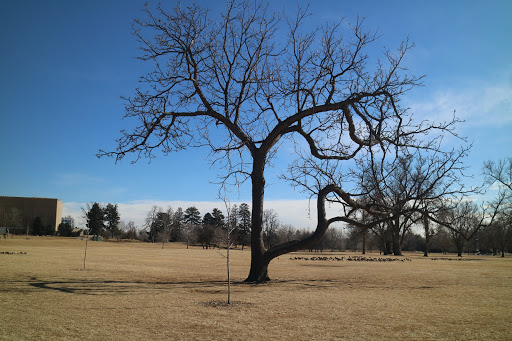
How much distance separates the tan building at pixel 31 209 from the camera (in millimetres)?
85438

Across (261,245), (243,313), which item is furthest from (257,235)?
(243,313)

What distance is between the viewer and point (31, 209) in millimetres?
89125

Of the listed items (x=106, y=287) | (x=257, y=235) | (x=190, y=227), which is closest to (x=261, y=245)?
(x=257, y=235)

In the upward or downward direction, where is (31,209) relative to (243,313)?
upward

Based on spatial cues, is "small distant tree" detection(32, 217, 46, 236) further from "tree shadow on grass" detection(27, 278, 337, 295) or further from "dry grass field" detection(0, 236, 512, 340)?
"dry grass field" detection(0, 236, 512, 340)

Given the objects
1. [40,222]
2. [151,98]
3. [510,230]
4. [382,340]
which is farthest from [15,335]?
[40,222]

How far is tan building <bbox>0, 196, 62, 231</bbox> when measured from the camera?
280 feet

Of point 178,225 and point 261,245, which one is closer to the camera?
point 261,245

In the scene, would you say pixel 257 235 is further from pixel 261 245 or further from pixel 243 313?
pixel 243 313

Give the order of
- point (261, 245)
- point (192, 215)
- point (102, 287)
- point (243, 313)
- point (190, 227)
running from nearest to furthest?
point (243, 313) < point (102, 287) < point (261, 245) < point (190, 227) < point (192, 215)

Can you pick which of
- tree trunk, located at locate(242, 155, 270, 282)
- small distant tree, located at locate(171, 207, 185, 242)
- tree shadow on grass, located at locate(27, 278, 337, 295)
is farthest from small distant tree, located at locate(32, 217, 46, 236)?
tree trunk, located at locate(242, 155, 270, 282)

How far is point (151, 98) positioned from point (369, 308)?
12.6 meters

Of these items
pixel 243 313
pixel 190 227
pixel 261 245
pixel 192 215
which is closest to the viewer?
pixel 243 313

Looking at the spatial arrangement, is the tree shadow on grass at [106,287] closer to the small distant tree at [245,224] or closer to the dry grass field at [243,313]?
the dry grass field at [243,313]
